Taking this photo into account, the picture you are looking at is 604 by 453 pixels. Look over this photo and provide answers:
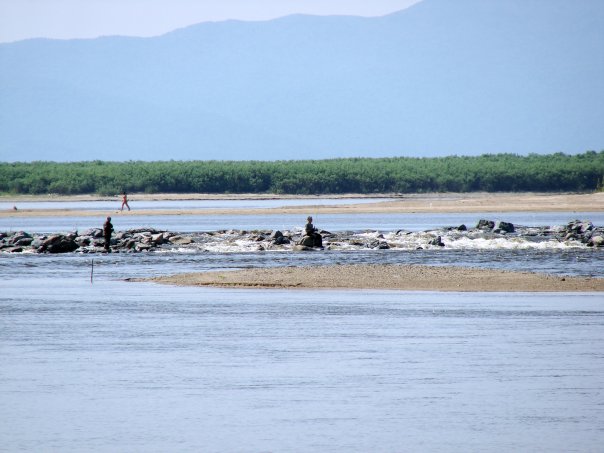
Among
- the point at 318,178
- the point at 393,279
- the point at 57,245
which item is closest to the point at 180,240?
the point at 57,245

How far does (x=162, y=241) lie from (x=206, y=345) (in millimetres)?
28195

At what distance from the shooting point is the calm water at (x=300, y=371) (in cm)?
1437

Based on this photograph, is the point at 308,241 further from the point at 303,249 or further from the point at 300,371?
the point at 300,371

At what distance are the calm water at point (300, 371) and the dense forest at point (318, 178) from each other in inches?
3224

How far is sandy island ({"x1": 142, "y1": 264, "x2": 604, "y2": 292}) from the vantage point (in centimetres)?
3136

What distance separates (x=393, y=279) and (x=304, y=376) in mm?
15535

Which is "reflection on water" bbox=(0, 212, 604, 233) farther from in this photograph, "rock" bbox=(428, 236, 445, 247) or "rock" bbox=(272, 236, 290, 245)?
"rock" bbox=(428, 236, 445, 247)

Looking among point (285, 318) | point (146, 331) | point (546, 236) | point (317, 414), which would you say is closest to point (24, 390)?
point (317, 414)

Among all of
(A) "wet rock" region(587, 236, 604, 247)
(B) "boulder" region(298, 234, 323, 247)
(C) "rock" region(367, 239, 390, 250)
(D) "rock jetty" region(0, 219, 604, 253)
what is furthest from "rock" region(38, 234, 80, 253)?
(A) "wet rock" region(587, 236, 604, 247)

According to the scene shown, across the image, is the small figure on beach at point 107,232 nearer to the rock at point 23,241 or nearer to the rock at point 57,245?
the rock at point 57,245

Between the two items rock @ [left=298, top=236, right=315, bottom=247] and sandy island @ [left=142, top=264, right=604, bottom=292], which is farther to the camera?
rock @ [left=298, top=236, right=315, bottom=247]

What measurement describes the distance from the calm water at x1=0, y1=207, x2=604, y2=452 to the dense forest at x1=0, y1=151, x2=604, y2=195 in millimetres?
81895

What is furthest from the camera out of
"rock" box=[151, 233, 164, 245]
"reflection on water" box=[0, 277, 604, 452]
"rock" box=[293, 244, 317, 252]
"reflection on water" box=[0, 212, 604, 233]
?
"reflection on water" box=[0, 212, 604, 233]

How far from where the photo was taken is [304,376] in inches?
706
